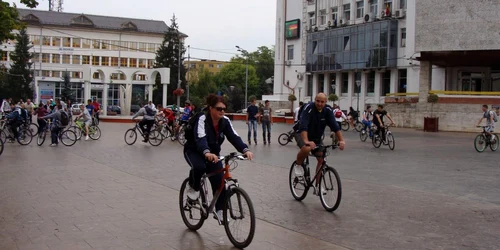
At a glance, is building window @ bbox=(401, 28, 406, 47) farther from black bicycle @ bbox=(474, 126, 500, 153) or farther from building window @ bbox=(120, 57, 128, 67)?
building window @ bbox=(120, 57, 128, 67)

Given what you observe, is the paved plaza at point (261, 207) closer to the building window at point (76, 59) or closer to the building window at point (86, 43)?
the building window at point (76, 59)

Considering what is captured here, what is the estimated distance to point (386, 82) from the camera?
51.5 m

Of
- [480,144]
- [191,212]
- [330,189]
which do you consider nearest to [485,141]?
[480,144]

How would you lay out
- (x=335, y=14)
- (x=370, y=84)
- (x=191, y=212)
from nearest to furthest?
(x=191, y=212)
(x=370, y=84)
(x=335, y=14)

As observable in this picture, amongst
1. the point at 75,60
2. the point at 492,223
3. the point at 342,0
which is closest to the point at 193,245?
the point at 492,223

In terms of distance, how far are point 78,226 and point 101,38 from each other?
8767 cm

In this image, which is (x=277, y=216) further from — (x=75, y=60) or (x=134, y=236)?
(x=75, y=60)

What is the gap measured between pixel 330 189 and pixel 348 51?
1832 inches

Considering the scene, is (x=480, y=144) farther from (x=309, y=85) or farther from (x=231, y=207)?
(x=309, y=85)

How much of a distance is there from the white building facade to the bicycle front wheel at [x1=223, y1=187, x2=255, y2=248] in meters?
37.4

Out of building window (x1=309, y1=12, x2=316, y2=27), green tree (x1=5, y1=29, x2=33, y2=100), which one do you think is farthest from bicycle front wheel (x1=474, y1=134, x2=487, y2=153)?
green tree (x1=5, y1=29, x2=33, y2=100)

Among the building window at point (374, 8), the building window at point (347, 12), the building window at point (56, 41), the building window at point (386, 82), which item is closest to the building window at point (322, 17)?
the building window at point (347, 12)

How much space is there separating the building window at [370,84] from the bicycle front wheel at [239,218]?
4819 centimetres

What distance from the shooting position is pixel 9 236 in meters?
6.46
